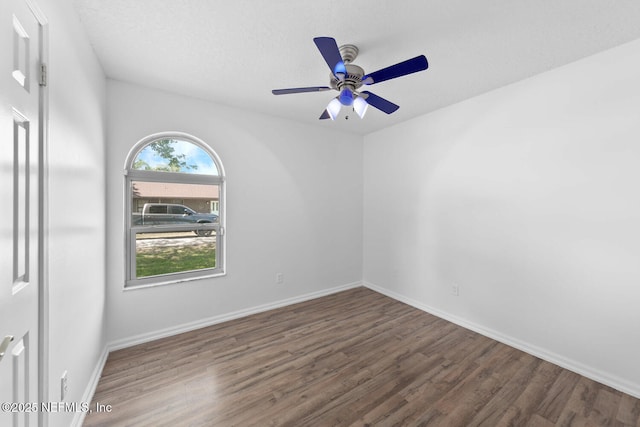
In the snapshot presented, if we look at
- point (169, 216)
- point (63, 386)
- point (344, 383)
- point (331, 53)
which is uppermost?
point (331, 53)

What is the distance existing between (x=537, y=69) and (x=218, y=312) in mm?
4021

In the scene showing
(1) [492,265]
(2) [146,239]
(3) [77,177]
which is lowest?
(1) [492,265]

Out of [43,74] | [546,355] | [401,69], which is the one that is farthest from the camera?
[546,355]

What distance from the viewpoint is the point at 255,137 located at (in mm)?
3137

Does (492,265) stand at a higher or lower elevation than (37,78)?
lower

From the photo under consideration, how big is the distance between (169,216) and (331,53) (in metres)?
2.33

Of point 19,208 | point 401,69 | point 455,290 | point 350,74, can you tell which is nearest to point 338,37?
point 350,74

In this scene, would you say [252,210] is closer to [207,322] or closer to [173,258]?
[173,258]

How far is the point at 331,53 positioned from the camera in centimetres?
149

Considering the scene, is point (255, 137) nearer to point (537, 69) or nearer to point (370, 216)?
point (370, 216)

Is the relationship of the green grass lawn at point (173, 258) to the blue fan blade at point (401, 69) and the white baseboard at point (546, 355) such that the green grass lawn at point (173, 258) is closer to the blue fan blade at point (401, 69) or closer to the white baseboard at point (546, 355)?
the blue fan blade at point (401, 69)

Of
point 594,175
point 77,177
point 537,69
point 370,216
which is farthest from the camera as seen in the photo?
point 370,216

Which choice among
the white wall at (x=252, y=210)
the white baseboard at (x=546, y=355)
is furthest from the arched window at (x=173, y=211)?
the white baseboard at (x=546, y=355)

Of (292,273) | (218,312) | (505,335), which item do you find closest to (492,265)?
(505,335)
